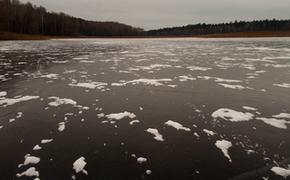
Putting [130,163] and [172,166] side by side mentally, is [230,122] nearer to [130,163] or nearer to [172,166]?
[172,166]

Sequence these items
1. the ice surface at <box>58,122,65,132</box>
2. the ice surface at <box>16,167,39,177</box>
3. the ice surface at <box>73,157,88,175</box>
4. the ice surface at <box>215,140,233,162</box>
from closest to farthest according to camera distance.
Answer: the ice surface at <box>16,167,39,177</box> → the ice surface at <box>73,157,88,175</box> → the ice surface at <box>215,140,233,162</box> → the ice surface at <box>58,122,65,132</box>

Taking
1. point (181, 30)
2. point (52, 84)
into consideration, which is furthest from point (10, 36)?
point (181, 30)

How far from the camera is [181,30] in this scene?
438ft

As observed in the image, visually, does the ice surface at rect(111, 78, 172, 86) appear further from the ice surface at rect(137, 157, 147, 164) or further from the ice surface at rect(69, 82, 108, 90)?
the ice surface at rect(137, 157, 147, 164)

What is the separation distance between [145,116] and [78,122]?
133 centimetres

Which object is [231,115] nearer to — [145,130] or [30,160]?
[145,130]

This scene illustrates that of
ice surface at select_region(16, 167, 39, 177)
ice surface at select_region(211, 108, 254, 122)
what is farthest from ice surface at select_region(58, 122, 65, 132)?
Result: ice surface at select_region(211, 108, 254, 122)

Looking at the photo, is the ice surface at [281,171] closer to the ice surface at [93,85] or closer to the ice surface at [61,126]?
the ice surface at [61,126]

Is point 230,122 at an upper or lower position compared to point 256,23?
lower

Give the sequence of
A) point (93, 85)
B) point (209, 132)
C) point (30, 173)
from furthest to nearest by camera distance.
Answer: point (93, 85) → point (209, 132) → point (30, 173)

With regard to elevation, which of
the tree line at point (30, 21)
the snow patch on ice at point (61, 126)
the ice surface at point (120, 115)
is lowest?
the snow patch on ice at point (61, 126)

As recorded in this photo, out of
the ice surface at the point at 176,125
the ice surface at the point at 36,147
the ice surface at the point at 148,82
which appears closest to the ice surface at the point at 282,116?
the ice surface at the point at 176,125

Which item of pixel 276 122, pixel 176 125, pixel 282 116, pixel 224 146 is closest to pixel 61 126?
pixel 176 125

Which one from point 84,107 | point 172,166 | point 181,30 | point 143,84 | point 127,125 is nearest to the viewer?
point 172,166
